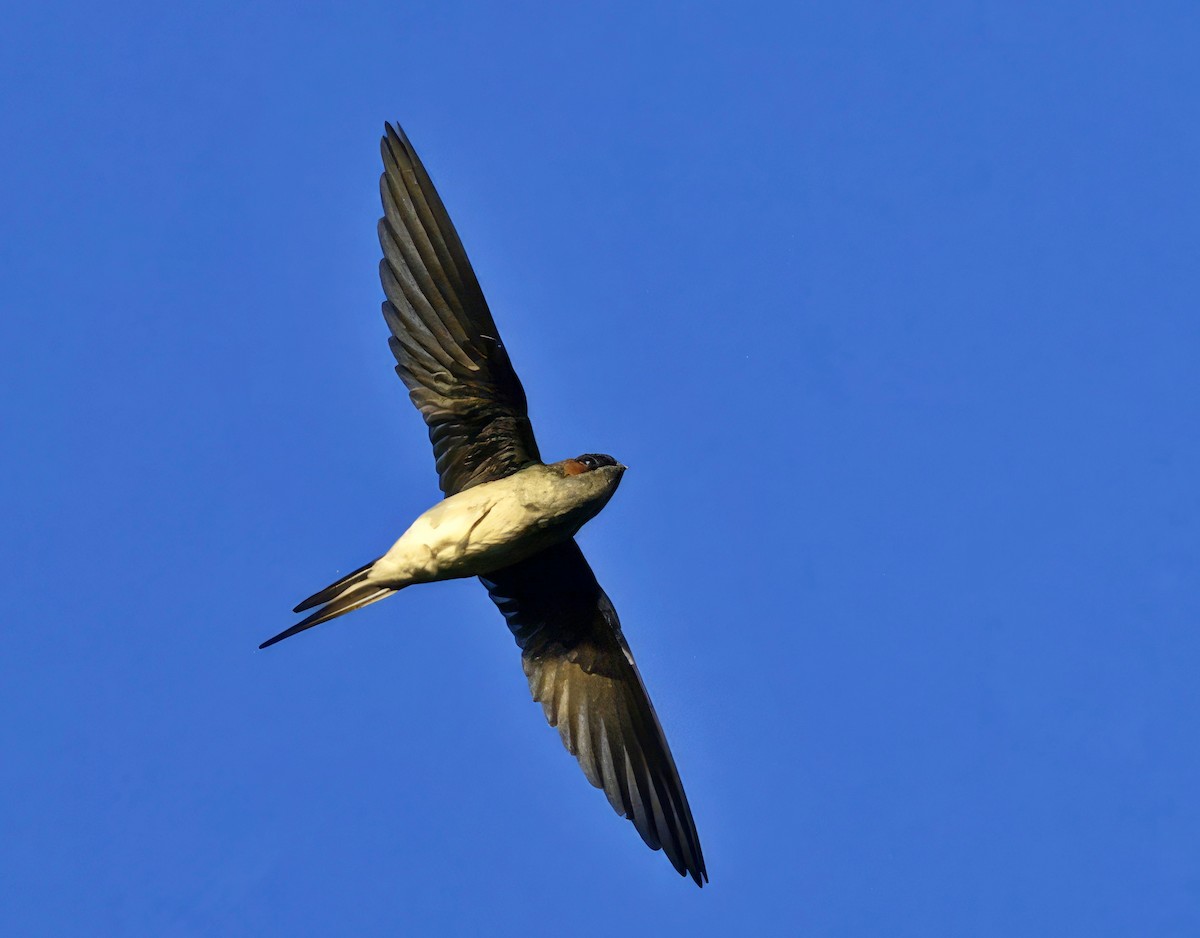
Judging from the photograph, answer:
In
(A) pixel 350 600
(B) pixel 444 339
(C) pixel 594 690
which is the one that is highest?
(B) pixel 444 339

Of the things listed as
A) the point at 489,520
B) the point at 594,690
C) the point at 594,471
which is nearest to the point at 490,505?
the point at 489,520

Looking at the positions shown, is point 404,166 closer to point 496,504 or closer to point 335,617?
point 496,504

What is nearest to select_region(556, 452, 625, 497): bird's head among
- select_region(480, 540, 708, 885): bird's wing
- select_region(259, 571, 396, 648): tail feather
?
select_region(480, 540, 708, 885): bird's wing

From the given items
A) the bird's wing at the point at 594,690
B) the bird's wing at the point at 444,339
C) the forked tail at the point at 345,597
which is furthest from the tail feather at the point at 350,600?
the bird's wing at the point at 594,690

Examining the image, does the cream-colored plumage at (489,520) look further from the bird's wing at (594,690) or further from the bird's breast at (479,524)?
the bird's wing at (594,690)

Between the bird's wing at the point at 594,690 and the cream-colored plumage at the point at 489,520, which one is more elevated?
the cream-colored plumage at the point at 489,520

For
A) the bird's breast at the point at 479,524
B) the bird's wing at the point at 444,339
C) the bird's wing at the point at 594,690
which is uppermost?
the bird's wing at the point at 444,339

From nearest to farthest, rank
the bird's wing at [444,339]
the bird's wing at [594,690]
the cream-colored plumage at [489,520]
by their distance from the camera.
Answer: the cream-colored plumage at [489,520] < the bird's wing at [444,339] < the bird's wing at [594,690]

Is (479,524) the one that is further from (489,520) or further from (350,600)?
(350,600)
